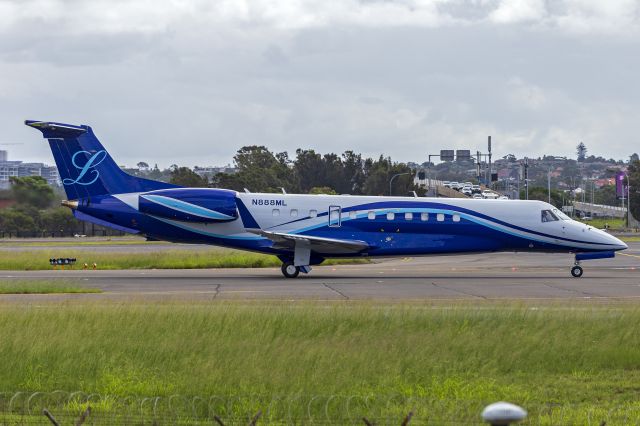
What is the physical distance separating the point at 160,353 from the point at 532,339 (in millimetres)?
6897

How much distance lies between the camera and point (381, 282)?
35094 millimetres

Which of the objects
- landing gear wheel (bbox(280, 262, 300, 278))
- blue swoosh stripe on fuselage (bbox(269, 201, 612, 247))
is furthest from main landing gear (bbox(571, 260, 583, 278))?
landing gear wheel (bbox(280, 262, 300, 278))

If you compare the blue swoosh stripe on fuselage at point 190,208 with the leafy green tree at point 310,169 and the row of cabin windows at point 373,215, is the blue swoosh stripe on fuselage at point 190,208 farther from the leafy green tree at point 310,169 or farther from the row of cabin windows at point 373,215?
the leafy green tree at point 310,169

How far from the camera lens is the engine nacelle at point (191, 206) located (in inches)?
1479

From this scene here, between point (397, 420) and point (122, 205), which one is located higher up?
point (122, 205)

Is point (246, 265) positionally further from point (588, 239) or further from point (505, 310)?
point (505, 310)

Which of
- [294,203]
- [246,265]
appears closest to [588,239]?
[294,203]

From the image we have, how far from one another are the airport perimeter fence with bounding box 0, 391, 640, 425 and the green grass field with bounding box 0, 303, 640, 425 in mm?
36

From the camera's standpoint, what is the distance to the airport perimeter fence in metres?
13.5

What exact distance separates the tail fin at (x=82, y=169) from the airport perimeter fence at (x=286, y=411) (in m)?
23.6

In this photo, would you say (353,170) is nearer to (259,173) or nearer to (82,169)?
(259,173)

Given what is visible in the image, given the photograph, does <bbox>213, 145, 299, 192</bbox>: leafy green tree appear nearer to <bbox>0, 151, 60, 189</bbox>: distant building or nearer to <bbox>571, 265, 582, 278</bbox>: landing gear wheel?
<bbox>0, 151, 60, 189</bbox>: distant building

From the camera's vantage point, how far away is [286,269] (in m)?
37.7

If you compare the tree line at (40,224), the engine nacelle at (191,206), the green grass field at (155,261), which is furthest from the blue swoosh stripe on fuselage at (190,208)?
the tree line at (40,224)
